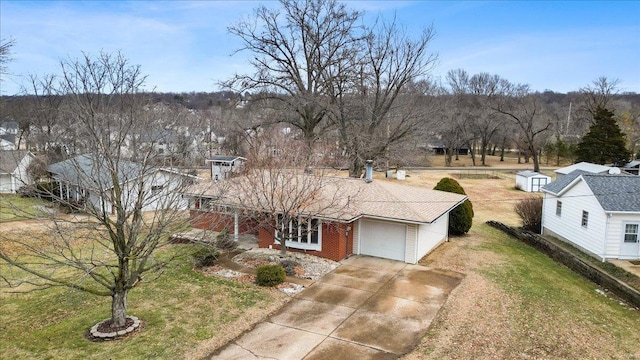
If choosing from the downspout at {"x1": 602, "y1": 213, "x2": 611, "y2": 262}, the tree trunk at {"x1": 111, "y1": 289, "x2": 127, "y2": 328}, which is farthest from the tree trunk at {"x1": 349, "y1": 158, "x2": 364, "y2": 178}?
the tree trunk at {"x1": 111, "y1": 289, "x2": 127, "y2": 328}

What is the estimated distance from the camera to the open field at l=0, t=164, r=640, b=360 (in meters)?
10.9

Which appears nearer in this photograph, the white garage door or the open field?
the open field

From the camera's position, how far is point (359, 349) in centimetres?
1088

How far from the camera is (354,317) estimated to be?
12.7m

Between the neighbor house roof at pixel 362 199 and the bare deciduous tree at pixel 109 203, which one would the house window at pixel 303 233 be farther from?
the bare deciduous tree at pixel 109 203

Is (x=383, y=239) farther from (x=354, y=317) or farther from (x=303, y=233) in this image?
(x=354, y=317)

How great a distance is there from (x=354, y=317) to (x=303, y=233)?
6212mm

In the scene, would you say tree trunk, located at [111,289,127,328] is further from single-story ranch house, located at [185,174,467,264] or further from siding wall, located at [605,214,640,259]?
siding wall, located at [605,214,640,259]

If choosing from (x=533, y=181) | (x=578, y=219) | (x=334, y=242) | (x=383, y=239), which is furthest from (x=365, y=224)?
(x=533, y=181)

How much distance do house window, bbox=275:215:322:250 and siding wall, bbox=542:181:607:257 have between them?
1272cm

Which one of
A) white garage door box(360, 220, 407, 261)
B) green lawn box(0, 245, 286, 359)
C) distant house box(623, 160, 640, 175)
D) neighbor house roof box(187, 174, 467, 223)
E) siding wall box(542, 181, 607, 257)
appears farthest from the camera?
distant house box(623, 160, 640, 175)

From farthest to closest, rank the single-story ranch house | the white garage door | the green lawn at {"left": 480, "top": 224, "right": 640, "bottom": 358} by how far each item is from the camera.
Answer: the white garage door, the single-story ranch house, the green lawn at {"left": 480, "top": 224, "right": 640, "bottom": 358}

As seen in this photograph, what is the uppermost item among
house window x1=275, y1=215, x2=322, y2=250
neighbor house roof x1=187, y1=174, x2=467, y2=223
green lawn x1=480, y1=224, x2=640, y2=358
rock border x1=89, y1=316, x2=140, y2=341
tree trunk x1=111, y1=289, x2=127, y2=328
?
neighbor house roof x1=187, y1=174, x2=467, y2=223

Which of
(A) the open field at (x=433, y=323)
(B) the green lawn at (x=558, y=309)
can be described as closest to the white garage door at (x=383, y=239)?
(A) the open field at (x=433, y=323)
